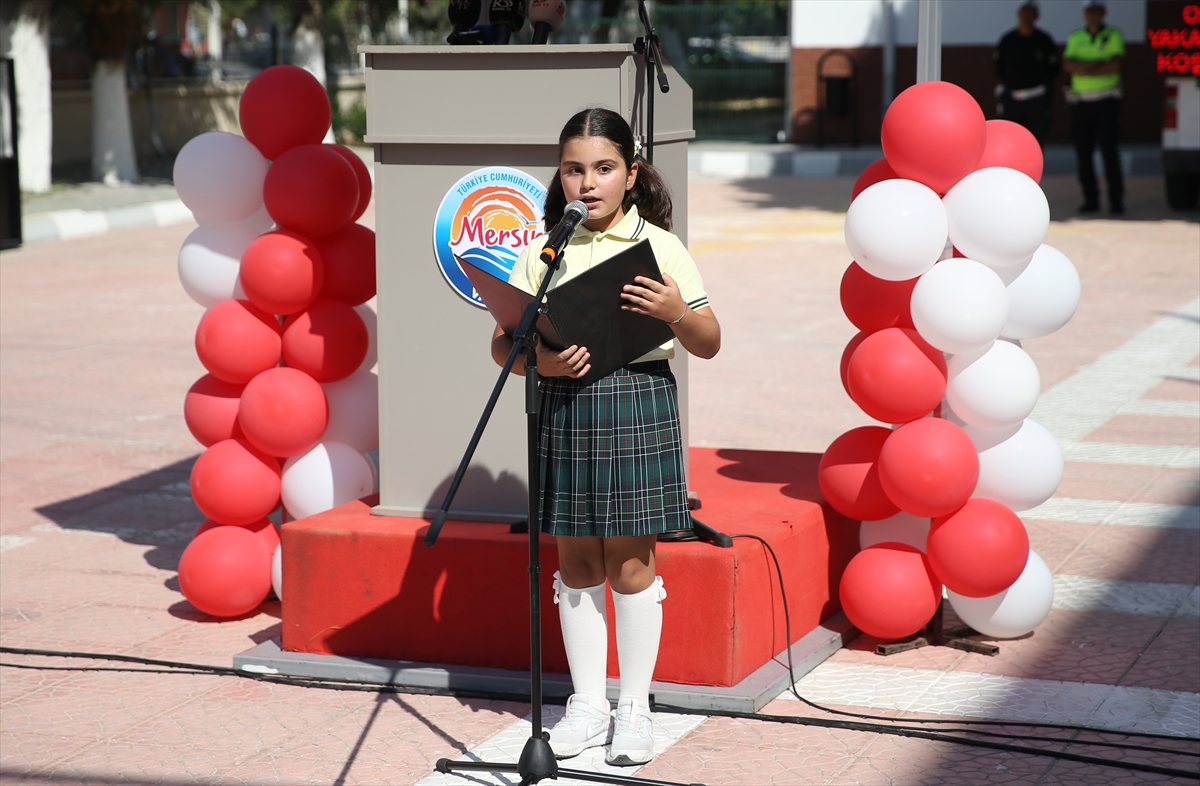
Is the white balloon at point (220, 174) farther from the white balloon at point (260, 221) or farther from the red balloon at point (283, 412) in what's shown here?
the red balloon at point (283, 412)

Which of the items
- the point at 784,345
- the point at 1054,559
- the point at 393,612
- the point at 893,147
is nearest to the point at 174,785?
the point at 393,612

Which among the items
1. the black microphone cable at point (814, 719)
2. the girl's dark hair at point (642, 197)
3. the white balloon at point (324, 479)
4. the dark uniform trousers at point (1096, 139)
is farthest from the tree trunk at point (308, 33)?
the girl's dark hair at point (642, 197)

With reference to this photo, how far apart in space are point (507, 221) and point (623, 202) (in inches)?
28.0

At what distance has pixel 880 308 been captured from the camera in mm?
4645

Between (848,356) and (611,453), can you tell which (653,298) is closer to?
(611,453)

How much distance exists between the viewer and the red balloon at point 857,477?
4621mm

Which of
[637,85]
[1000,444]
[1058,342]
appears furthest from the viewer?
[1058,342]

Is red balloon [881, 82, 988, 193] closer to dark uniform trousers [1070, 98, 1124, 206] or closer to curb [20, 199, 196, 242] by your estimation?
dark uniform trousers [1070, 98, 1124, 206]

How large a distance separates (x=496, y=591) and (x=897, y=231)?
168cm

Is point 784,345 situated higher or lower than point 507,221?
lower

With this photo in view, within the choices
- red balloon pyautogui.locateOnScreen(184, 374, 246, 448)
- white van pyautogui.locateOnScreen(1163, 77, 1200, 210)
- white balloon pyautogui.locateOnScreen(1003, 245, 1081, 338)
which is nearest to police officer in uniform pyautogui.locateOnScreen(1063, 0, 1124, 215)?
white van pyautogui.locateOnScreen(1163, 77, 1200, 210)

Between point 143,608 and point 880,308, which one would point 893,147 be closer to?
point 880,308

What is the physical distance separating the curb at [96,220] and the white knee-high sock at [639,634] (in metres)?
13.2

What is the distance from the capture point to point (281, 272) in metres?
4.93
